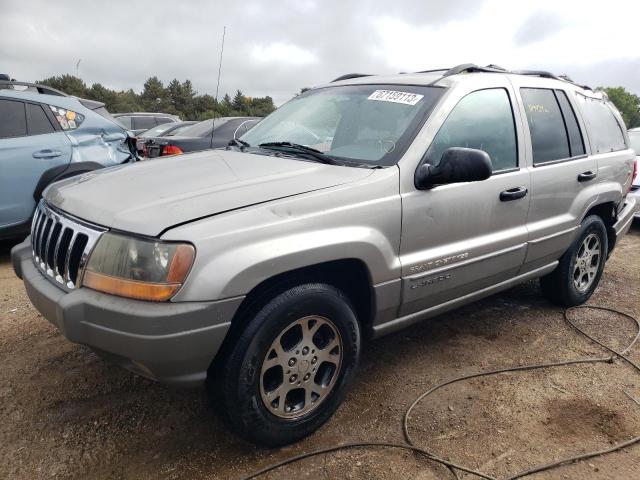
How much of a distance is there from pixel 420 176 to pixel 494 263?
0.90 metres

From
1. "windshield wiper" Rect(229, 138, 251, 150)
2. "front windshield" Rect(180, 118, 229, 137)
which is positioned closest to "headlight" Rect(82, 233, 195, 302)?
"windshield wiper" Rect(229, 138, 251, 150)

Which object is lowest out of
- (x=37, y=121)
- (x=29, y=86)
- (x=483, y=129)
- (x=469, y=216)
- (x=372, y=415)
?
(x=372, y=415)

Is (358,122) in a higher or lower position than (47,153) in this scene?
higher

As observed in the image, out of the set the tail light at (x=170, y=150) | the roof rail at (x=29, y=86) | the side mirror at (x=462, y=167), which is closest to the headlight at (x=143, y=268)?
the side mirror at (x=462, y=167)

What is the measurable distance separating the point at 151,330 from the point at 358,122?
5.67ft

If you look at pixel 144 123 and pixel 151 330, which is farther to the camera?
pixel 144 123

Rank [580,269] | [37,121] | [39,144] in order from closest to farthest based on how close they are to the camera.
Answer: [580,269], [39,144], [37,121]

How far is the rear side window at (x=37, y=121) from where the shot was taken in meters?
5.05

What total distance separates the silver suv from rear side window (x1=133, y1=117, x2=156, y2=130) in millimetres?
13481

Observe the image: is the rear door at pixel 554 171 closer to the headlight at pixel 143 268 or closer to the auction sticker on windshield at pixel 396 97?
the auction sticker on windshield at pixel 396 97

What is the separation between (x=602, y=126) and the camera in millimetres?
4160

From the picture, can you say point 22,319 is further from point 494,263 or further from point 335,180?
point 494,263

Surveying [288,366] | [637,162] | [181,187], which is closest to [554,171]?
[288,366]

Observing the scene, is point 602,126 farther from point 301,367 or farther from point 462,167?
point 301,367
